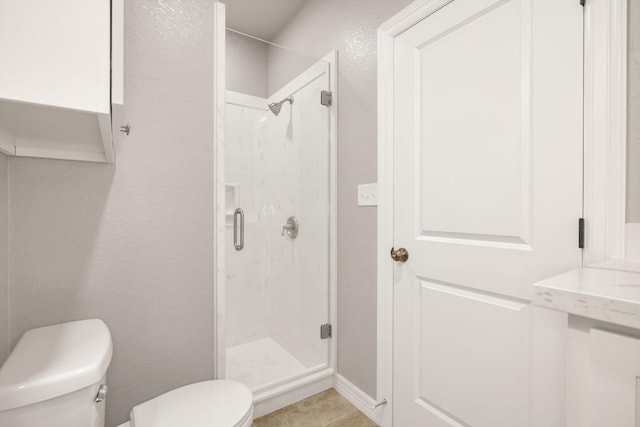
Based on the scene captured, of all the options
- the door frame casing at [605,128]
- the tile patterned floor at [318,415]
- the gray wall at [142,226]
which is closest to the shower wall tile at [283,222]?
the tile patterned floor at [318,415]

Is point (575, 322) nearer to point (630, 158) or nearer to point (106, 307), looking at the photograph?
point (630, 158)

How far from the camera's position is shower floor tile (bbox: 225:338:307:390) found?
1.94 m

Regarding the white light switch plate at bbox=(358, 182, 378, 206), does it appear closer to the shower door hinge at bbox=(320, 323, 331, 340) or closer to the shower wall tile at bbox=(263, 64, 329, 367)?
the shower wall tile at bbox=(263, 64, 329, 367)

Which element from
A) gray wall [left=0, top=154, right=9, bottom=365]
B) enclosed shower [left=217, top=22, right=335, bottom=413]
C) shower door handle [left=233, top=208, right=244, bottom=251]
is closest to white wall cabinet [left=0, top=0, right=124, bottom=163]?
gray wall [left=0, top=154, right=9, bottom=365]

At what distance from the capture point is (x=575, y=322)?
609 millimetres

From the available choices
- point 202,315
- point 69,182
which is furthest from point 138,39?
point 202,315

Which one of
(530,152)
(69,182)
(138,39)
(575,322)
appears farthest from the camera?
(138,39)

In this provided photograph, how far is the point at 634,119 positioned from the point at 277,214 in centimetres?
198

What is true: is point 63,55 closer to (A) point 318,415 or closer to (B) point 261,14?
(A) point 318,415

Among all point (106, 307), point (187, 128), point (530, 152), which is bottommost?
point (106, 307)

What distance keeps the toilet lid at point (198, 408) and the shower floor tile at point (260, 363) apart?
2.00 feet

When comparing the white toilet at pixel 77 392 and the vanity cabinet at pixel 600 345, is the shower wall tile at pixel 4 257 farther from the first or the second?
the vanity cabinet at pixel 600 345

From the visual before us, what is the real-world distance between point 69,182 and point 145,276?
46cm

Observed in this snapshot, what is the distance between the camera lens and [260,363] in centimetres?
216
